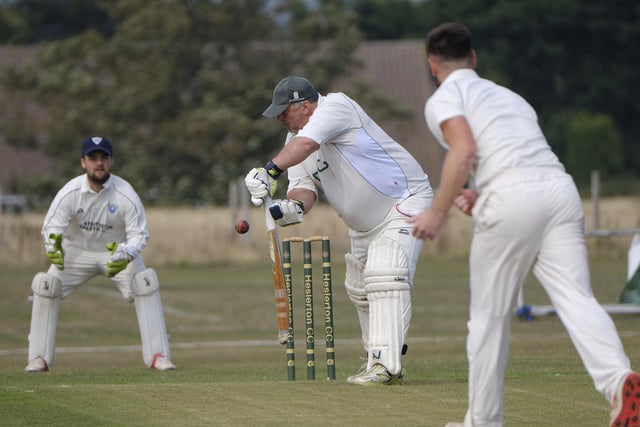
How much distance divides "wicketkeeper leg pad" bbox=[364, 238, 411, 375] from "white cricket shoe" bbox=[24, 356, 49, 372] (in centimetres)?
330

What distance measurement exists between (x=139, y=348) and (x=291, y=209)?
629 cm

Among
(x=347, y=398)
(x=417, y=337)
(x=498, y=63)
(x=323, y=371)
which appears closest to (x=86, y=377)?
(x=323, y=371)

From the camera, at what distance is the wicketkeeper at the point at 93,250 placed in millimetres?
9438

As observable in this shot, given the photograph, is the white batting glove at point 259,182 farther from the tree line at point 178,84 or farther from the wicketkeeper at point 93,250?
the tree line at point 178,84

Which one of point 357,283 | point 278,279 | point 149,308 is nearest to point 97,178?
point 149,308

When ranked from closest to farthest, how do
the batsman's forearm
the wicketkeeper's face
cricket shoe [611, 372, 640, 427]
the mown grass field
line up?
cricket shoe [611, 372, 640, 427] < the mown grass field < the batsman's forearm < the wicketkeeper's face

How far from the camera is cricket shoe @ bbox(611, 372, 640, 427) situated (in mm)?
4969

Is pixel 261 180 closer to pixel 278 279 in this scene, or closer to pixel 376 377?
pixel 278 279

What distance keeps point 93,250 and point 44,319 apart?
62 centimetres

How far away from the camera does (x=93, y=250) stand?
968 cm

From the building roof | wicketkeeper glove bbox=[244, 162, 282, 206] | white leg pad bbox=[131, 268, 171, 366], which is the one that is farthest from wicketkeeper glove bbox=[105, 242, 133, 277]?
the building roof

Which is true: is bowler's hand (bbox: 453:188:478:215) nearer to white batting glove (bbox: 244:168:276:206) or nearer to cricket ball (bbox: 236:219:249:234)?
white batting glove (bbox: 244:168:276:206)

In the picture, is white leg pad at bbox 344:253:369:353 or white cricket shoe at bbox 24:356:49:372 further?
white cricket shoe at bbox 24:356:49:372

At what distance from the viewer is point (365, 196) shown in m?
7.27
